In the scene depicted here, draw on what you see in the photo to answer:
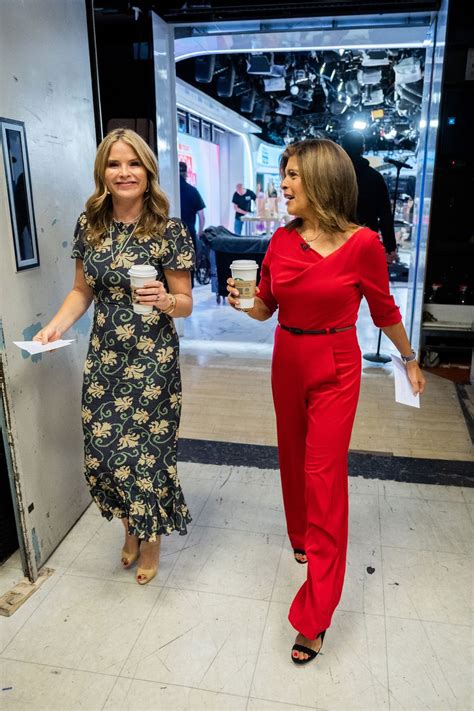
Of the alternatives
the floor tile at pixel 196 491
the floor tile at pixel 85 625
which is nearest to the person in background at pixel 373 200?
the floor tile at pixel 196 491

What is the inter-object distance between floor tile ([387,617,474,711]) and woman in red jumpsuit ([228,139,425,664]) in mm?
261

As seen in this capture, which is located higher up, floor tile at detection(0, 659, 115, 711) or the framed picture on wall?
the framed picture on wall

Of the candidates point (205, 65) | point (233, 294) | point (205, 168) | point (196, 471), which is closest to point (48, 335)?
point (233, 294)

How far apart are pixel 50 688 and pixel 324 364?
129 cm

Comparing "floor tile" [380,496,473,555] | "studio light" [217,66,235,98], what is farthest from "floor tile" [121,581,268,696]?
"studio light" [217,66,235,98]

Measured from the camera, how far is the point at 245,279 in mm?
1793

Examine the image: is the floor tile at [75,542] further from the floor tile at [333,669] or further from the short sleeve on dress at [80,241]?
the short sleeve on dress at [80,241]

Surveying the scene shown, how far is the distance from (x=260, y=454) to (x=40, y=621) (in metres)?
1.52

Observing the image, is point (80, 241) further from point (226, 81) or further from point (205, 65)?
point (226, 81)

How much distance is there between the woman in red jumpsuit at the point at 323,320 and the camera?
67.8 inches

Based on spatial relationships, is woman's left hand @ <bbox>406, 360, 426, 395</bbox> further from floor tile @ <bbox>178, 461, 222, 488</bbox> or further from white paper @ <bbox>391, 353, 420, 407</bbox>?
floor tile @ <bbox>178, 461, 222, 488</bbox>

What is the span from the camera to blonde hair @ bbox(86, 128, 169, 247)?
1844mm

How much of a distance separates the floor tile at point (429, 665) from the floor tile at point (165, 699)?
19.1 inches

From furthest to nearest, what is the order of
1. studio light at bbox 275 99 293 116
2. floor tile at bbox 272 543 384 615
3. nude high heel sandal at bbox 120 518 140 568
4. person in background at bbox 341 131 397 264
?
studio light at bbox 275 99 293 116 < person in background at bbox 341 131 397 264 < nude high heel sandal at bbox 120 518 140 568 < floor tile at bbox 272 543 384 615
